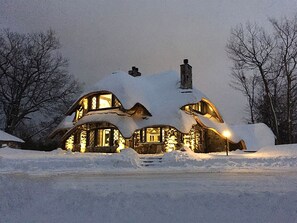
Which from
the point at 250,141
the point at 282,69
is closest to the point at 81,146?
the point at 250,141

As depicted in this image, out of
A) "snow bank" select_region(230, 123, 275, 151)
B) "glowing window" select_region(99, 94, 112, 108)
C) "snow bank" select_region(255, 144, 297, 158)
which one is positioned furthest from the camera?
"snow bank" select_region(230, 123, 275, 151)

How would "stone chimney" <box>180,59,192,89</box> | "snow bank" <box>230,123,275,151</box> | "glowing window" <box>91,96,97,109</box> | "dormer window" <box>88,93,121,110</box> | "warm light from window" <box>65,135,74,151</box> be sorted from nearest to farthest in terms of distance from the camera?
"dormer window" <box>88,93,121,110</box> → "glowing window" <box>91,96,97,109</box> → "warm light from window" <box>65,135,74,151</box> → "stone chimney" <box>180,59,192,89</box> → "snow bank" <box>230,123,275,151</box>

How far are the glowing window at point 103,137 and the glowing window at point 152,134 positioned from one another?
340cm

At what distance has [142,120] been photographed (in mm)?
25812

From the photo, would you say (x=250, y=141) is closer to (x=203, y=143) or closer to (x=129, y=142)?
(x=203, y=143)

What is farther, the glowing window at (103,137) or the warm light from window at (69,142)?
the warm light from window at (69,142)

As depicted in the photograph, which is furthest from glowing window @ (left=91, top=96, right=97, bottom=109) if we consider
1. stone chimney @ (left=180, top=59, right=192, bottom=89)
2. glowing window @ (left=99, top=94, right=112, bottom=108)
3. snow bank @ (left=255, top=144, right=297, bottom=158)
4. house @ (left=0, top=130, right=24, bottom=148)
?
snow bank @ (left=255, top=144, right=297, bottom=158)

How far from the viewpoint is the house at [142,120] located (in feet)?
82.4

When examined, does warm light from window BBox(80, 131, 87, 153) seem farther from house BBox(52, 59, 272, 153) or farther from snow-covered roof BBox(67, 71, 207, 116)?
snow-covered roof BBox(67, 71, 207, 116)

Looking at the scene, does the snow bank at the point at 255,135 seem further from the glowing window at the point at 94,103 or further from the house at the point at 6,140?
the house at the point at 6,140

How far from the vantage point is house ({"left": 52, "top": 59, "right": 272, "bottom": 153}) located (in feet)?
82.4

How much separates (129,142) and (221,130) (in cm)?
945

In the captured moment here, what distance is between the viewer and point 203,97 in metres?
29.3

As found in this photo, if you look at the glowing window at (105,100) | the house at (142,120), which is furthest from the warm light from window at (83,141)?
the glowing window at (105,100)
